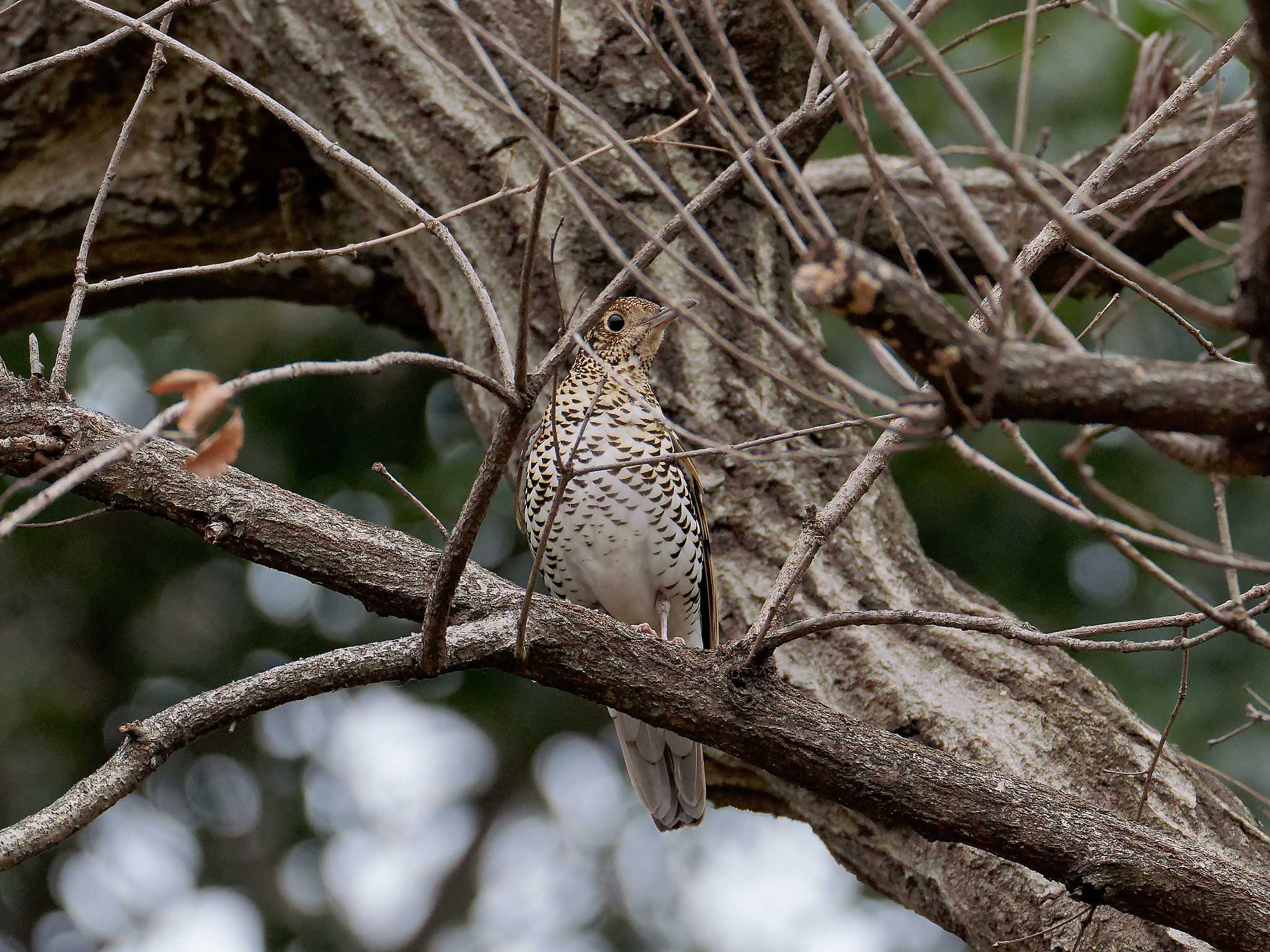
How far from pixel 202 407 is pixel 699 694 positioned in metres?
1.39

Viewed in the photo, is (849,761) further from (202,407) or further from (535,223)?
(202,407)

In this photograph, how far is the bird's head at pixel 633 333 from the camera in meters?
4.30

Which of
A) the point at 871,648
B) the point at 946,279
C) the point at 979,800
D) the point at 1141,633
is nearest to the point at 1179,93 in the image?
the point at 979,800

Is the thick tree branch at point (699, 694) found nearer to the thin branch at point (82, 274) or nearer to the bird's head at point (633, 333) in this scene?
the thin branch at point (82, 274)

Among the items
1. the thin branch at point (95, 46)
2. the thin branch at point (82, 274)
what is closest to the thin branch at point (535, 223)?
the thin branch at point (82, 274)

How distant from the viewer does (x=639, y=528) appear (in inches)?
159

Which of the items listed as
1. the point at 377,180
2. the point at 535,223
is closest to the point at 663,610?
the point at 377,180

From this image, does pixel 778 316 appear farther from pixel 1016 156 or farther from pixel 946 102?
pixel 1016 156

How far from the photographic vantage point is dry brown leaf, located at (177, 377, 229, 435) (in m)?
1.43

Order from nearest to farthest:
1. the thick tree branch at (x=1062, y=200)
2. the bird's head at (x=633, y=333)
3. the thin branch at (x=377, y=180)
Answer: the thin branch at (x=377, y=180)
the bird's head at (x=633, y=333)
the thick tree branch at (x=1062, y=200)

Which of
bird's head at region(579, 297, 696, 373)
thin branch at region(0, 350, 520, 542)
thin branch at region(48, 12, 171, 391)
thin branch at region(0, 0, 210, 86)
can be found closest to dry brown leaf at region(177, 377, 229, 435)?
thin branch at region(0, 350, 520, 542)

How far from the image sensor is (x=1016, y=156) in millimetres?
1511

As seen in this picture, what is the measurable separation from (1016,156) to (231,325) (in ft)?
18.6

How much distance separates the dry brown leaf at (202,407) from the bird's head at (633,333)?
282 cm
